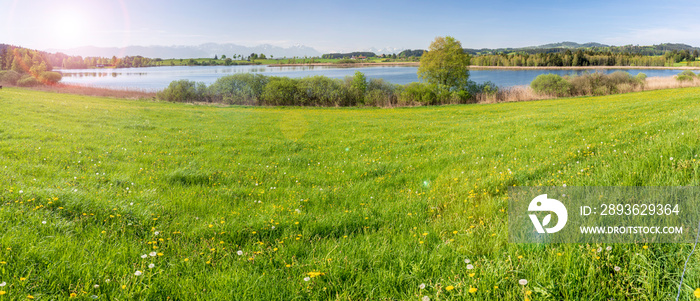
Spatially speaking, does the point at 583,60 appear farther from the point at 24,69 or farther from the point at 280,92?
the point at 24,69

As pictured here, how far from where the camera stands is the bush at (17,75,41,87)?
63719mm

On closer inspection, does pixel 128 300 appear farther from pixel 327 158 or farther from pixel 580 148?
pixel 580 148

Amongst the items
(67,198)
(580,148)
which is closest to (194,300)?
(67,198)

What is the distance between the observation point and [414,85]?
1946 inches

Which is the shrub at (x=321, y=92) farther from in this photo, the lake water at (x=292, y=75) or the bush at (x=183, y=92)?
the bush at (x=183, y=92)

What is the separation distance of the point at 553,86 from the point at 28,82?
92736mm

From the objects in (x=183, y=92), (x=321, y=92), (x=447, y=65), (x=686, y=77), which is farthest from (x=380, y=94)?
(x=686, y=77)

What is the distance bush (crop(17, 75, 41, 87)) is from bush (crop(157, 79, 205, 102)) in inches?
1331

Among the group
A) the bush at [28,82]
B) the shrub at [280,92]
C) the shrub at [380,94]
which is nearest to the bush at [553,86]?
the shrub at [380,94]

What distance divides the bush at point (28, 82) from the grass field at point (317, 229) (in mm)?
76458

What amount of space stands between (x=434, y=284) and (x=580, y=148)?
6.85m

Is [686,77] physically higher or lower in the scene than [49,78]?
lower

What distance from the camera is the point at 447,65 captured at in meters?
50.4

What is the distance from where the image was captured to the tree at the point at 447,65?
1978 inches
